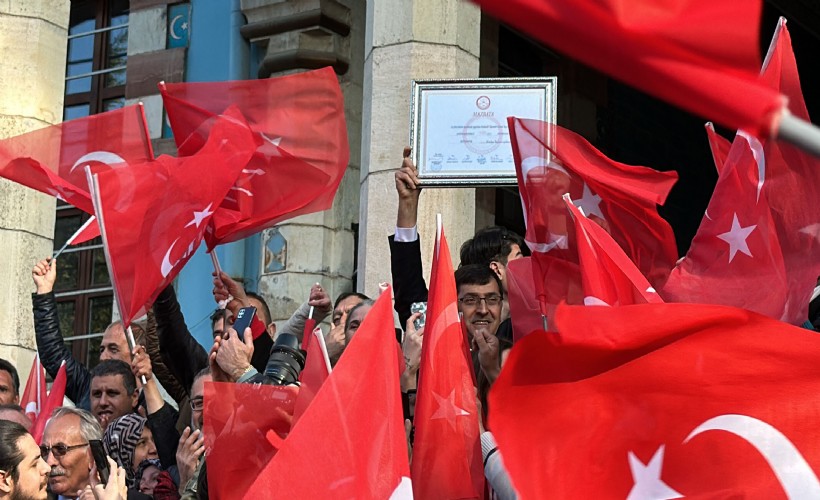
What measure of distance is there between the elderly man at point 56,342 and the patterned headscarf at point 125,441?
4.42ft

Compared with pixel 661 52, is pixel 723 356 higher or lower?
lower

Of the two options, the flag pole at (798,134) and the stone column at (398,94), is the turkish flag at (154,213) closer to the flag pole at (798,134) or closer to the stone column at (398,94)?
the stone column at (398,94)

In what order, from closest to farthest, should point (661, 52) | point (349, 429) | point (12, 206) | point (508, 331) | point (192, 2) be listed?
point (661, 52), point (349, 429), point (508, 331), point (12, 206), point (192, 2)

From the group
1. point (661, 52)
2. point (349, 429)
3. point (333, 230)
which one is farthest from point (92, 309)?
point (661, 52)

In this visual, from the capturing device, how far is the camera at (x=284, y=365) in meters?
5.62

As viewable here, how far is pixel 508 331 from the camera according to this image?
21.6 feet

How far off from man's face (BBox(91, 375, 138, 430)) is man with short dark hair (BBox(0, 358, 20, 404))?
0.79 meters

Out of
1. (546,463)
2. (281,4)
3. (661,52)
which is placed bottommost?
(546,463)

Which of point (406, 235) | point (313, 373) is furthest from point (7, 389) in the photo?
point (313, 373)

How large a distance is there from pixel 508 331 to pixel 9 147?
3407mm

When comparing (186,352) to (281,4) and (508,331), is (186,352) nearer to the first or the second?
(508,331)

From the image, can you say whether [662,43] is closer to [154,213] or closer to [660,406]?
[660,406]

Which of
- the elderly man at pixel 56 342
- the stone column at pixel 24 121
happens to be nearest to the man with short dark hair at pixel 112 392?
the elderly man at pixel 56 342

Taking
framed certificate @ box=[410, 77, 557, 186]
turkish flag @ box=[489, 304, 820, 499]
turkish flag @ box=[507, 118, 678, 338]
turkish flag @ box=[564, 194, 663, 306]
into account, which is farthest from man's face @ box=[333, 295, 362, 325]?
turkish flag @ box=[489, 304, 820, 499]
